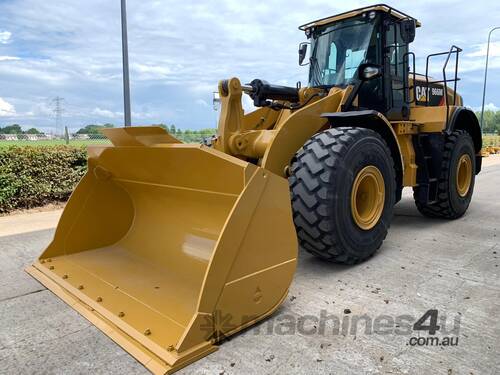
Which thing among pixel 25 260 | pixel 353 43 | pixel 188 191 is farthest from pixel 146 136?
pixel 353 43

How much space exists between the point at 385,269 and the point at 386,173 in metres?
0.91

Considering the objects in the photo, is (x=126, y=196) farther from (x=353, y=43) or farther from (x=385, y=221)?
(x=353, y=43)

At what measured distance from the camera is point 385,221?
155 inches

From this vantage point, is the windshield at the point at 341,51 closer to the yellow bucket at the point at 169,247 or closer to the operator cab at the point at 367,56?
the operator cab at the point at 367,56

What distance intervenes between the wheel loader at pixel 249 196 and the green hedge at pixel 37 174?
3.65m

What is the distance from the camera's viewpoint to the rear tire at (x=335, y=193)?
3.29m

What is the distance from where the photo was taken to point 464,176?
239 inches

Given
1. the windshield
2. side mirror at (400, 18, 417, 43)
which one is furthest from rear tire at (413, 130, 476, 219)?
the windshield

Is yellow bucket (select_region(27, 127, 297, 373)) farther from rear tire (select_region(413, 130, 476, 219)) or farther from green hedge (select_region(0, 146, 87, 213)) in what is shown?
green hedge (select_region(0, 146, 87, 213))

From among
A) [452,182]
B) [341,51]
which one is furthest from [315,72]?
[452,182]

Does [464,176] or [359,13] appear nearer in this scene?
[359,13]

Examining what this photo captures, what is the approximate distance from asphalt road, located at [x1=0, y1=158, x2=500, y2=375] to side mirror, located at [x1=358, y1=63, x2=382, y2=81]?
181 centimetres

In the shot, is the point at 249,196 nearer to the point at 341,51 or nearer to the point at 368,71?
the point at 368,71

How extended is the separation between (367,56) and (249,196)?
2.93 m
